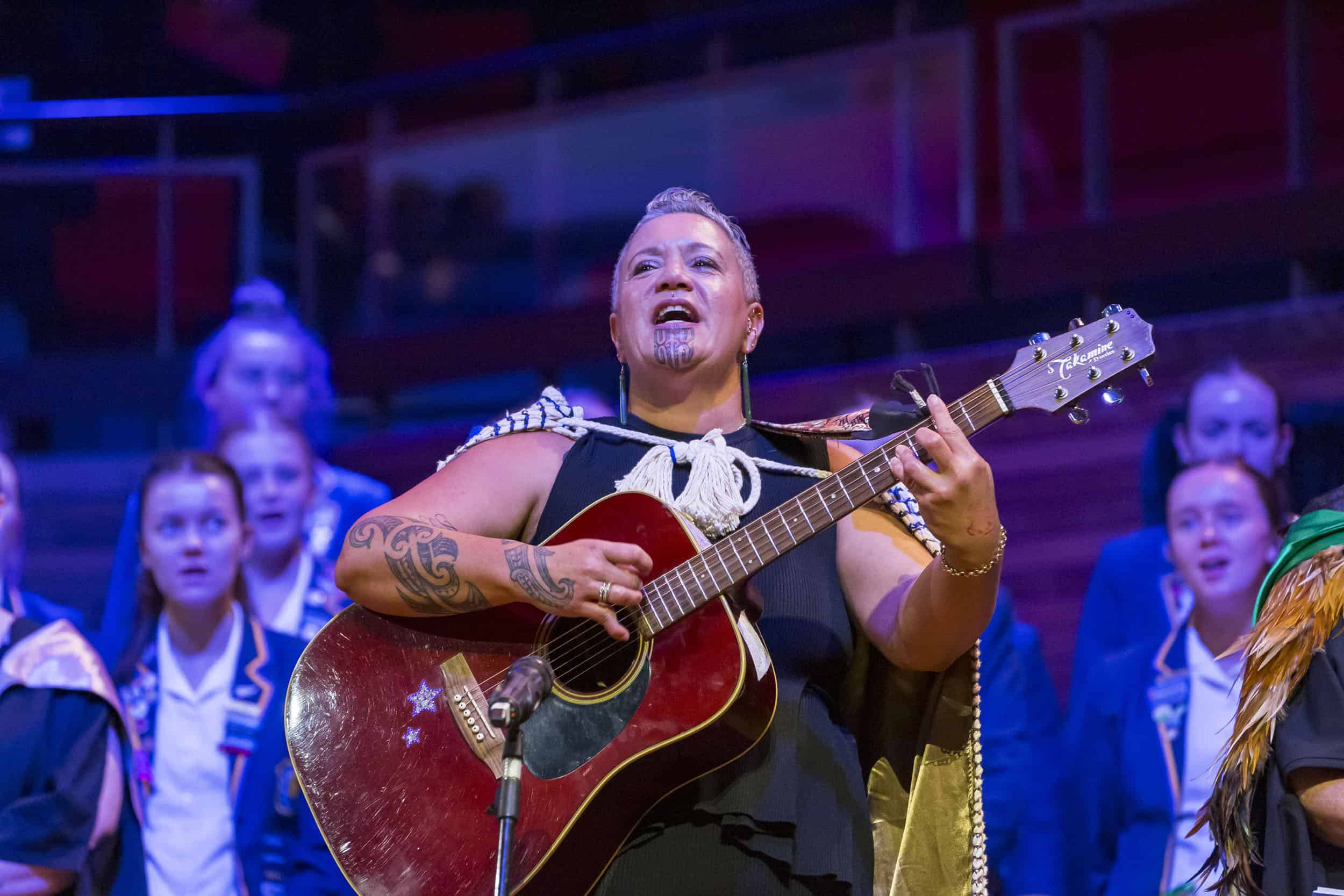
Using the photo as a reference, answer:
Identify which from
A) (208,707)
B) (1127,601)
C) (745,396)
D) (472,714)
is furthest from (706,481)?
(1127,601)

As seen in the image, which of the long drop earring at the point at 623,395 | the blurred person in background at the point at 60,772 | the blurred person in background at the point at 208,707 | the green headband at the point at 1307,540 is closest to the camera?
the green headband at the point at 1307,540

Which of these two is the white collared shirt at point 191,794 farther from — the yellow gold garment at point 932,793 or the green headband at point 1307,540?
the green headband at point 1307,540

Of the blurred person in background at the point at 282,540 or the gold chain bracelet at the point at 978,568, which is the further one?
the blurred person in background at the point at 282,540

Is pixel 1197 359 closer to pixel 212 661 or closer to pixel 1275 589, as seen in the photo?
pixel 1275 589

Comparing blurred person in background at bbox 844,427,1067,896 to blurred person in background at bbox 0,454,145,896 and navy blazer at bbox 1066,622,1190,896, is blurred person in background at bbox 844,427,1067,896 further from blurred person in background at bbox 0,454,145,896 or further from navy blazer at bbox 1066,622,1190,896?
blurred person in background at bbox 0,454,145,896

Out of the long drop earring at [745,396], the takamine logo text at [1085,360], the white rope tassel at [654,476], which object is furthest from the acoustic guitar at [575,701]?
the long drop earring at [745,396]

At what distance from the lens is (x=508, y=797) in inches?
86.5

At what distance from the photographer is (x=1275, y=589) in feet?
8.22

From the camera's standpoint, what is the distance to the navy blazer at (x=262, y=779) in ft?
12.6

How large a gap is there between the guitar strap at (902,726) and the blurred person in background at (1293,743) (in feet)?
1.32

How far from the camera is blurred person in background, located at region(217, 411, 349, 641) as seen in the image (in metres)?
4.34

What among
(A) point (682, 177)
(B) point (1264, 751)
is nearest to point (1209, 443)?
(B) point (1264, 751)

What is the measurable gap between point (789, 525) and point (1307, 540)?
0.84m

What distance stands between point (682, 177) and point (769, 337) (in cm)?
69
